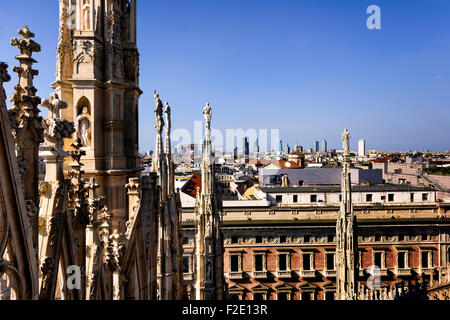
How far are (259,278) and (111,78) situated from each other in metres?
24.9

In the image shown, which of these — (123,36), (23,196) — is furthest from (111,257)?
(123,36)

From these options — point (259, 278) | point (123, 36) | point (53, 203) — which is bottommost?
point (259, 278)

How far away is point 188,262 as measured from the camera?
26.7 m

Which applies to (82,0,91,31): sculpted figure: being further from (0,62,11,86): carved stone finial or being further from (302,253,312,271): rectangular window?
(302,253,312,271): rectangular window

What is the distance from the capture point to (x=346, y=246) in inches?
524

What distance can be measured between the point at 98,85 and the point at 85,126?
0.80 m

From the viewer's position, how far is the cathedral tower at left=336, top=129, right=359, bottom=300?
42.5 ft

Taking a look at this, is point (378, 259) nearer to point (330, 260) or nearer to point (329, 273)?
point (330, 260)

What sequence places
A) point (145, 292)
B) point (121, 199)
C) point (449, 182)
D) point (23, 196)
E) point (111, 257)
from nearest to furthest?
point (23, 196) → point (111, 257) → point (145, 292) → point (121, 199) → point (449, 182)

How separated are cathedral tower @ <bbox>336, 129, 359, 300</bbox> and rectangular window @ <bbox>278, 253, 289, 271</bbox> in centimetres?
1423

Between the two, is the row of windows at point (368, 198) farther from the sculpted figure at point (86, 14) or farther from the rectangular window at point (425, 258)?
the sculpted figure at point (86, 14)

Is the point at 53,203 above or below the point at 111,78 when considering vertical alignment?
below
